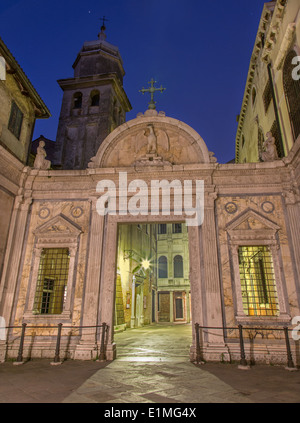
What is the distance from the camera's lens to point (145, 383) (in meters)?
4.97

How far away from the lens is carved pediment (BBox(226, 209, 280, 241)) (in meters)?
8.11

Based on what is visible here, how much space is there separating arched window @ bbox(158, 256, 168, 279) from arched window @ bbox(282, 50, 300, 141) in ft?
67.3

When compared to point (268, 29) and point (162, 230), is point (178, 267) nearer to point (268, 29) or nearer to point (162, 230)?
point (162, 230)

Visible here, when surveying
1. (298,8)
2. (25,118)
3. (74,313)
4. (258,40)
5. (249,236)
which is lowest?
(74,313)

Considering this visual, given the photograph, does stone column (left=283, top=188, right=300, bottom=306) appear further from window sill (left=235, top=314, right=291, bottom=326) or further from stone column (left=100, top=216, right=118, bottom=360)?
stone column (left=100, top=216, right=118, bottom=360)

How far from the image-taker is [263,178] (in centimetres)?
862

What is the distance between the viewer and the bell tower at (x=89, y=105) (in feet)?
61.5

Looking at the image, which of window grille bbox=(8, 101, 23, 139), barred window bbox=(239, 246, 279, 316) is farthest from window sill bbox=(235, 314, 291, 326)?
window grille bbox=(8, 101, 23, 139)

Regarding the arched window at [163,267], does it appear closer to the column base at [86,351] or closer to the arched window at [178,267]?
the arched window at [178,267]

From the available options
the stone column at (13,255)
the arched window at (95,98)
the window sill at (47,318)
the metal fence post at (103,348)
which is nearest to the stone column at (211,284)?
the metal fence post at (103,348)
